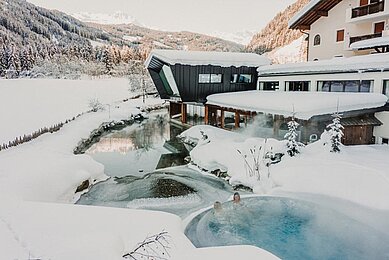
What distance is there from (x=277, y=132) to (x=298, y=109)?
9.47 feet

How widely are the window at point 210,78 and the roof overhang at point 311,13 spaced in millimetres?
5655

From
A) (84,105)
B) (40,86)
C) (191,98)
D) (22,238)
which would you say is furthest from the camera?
(40,86)

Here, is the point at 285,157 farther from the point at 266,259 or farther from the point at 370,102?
A: the point at 266,259

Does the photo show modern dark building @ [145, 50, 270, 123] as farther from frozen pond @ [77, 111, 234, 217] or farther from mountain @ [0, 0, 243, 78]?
mountain @ [0, 0, 243, 78]

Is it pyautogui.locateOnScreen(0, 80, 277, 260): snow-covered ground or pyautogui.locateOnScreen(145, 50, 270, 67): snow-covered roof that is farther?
pyautogui.locateOnScreen(145, 50, 270, 67): snow-covered roof

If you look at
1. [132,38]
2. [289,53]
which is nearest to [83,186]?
[289,53]

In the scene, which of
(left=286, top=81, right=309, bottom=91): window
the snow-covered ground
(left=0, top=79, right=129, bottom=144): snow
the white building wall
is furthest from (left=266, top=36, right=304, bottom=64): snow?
the snow-covered ground

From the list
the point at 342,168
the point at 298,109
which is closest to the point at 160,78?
the point at 298,109

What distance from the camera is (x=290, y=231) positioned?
743 centimetres

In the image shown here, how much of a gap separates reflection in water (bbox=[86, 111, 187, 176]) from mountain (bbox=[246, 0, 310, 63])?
38.9 m

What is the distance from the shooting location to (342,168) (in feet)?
29.7

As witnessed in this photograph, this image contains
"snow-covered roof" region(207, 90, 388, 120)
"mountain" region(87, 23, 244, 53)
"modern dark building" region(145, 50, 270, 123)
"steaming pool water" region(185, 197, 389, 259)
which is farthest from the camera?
"mountain" region(87, 23, 244, 53)

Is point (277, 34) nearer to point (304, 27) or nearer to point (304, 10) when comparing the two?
point (304, 27)

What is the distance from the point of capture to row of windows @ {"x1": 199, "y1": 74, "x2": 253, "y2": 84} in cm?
1892
